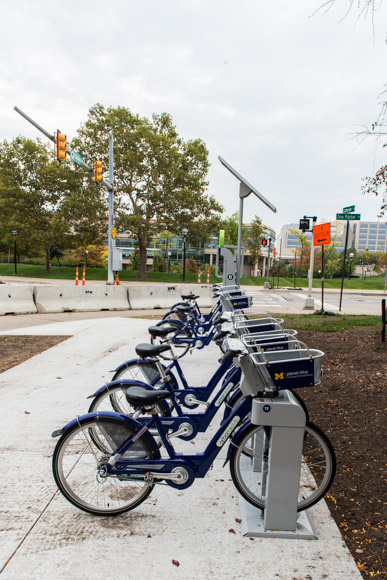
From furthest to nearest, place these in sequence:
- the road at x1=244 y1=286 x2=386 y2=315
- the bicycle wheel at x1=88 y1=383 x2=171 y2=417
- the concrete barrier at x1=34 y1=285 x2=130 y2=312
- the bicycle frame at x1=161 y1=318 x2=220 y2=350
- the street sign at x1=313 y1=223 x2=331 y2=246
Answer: the road at x1=244 y1=286 x2=386 y2=315
the concrete barrier at x1=34 y1=285 x2=130 y2=312
the street sign at x1=313 y1=223 x2=331 y2=246
the bicycle frame at x1=161 y1=318 x2=220 y2=350
the bicycle wheel at x1=88 y1=383 x2=171 y2=417

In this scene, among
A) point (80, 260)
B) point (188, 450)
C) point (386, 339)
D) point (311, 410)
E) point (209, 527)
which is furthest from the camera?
point (80, 260)

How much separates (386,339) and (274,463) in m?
5.85

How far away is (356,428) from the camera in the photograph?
3.95 meters

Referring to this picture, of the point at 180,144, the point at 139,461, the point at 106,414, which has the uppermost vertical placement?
the point at 180,144

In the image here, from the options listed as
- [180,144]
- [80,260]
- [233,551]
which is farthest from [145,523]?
[80,260]

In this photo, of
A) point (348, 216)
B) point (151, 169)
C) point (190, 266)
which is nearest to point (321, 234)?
point (348, 216)

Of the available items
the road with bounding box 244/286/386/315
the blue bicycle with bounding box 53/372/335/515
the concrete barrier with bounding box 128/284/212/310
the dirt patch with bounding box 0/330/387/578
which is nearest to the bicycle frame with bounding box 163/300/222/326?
the dirt patch with bounding box 0/330/387/578

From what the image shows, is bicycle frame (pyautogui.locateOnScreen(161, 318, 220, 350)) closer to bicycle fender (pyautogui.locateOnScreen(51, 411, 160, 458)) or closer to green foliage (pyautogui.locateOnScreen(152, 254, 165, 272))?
bicycle fender (pyautogui.locateOnScreen(51, 411, 160, 458))

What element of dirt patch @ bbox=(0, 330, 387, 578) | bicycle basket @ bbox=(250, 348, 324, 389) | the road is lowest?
the road

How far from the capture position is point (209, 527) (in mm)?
2611

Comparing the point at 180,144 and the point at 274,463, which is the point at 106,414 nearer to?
the point at 274,463

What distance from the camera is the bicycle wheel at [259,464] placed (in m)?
2.63

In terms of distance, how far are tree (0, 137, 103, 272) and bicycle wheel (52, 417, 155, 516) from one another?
107ft

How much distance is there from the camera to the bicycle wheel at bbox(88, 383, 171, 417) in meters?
3.30
